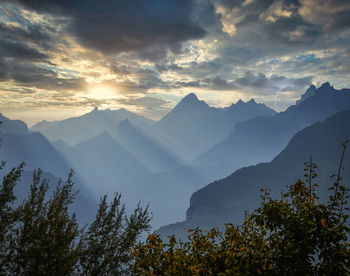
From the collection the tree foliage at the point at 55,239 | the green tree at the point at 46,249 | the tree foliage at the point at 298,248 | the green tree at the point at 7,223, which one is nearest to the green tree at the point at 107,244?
the tree foliage at the point at 55,239

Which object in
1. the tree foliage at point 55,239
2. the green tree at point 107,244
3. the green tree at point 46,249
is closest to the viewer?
the green tree at point 46,249

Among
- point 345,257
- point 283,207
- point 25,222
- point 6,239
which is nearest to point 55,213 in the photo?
point 25,222

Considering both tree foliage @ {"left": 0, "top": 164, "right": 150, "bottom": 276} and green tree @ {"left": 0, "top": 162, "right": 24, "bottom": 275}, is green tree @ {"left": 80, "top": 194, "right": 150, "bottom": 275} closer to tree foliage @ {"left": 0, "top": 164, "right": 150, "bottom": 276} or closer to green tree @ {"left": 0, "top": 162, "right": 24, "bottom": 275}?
→ tree foliage @ {"left": 0, "top": 164, "right": 150, "bottom": 276}

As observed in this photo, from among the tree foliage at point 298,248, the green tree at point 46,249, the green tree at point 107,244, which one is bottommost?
the green tree at point 107,244

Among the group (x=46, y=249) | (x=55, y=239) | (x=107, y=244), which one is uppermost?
(x=55, y=239)

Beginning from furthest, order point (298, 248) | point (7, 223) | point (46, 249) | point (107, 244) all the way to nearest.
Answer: point (107, 244), point (7, 223), point (46, 249), point (298, 248)

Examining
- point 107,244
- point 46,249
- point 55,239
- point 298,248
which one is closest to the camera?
point 298,248

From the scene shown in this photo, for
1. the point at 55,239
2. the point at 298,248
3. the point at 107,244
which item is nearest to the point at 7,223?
the point at 55,239

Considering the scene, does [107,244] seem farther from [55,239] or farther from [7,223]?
[7,223]

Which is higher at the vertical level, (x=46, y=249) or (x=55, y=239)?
(x=55, y=239)

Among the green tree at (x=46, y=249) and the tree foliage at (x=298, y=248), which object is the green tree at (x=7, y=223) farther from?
the tree foliage at (x=298, y=248)

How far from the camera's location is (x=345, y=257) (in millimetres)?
4527

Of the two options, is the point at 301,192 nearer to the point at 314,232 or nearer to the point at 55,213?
the point at 314,232

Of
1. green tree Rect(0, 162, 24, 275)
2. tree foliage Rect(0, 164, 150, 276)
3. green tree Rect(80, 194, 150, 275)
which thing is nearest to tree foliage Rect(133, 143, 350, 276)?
tree foliage Rect(0, 164, 150, 276)
